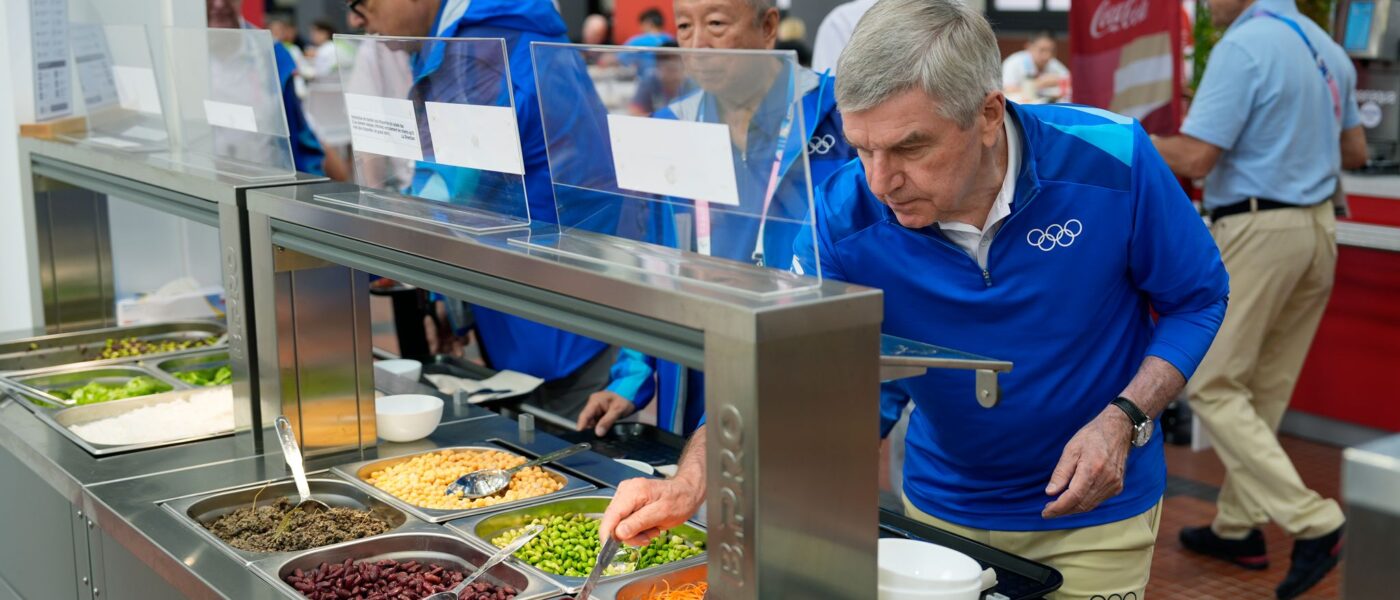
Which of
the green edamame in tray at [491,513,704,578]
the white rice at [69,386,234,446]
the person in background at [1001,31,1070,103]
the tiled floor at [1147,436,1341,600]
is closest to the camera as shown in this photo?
the green edamame in tray at [491,513,704,578]

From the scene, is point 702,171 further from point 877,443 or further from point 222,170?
point 222,170

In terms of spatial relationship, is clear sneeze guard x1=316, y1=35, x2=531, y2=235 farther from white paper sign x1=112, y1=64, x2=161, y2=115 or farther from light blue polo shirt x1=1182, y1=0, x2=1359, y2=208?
light blue polo shirt x1=1182, y1=0, x2=1359, y2=208

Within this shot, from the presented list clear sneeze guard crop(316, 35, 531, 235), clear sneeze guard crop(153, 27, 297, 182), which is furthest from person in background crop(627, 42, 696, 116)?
clear sneeze guard crop(153, 27, 297, 182)

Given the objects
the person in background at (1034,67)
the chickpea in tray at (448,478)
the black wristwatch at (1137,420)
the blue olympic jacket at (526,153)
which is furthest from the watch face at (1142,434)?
the person in background at (1034,67)

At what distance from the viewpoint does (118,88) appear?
3074 mm

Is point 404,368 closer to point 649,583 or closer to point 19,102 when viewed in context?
point 19,102

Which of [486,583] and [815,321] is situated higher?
[815,321]

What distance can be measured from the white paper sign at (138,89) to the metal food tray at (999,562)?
74.4 inches

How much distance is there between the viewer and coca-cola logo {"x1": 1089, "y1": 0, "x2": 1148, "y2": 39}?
4.63 metres

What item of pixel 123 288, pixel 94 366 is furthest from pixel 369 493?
pixel 123 288

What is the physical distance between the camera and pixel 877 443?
1.40 meters

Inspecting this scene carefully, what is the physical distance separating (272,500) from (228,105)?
2.67 ft

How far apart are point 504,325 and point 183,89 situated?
916mm

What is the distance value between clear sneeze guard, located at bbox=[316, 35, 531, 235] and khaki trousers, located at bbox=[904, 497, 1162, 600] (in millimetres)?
944
